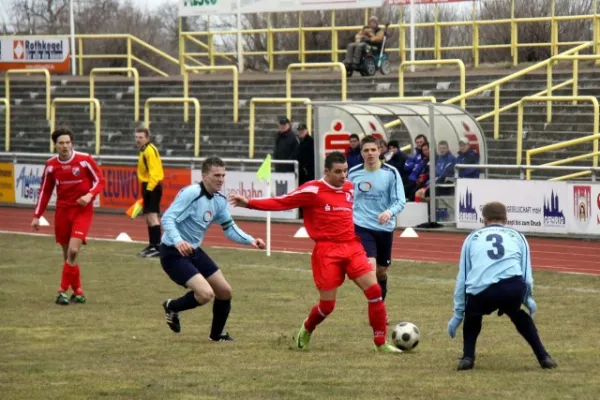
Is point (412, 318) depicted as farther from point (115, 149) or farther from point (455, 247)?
point (115, 149)

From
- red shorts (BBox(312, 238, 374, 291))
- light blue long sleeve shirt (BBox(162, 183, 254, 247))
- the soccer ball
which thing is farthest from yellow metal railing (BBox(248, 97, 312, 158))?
the soccer ball

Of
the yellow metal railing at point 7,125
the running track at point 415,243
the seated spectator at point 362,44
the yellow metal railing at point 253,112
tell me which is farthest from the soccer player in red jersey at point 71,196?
the yellow metal railing at point 7,125

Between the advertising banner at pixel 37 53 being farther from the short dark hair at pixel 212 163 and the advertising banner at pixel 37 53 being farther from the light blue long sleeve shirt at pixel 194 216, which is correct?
the short dark hair at pixel 212 163

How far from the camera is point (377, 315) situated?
11.3 meters

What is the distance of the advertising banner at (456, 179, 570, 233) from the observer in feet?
72.5

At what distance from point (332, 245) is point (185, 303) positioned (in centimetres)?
157

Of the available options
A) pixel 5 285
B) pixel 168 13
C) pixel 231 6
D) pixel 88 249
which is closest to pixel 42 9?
pixel 168 13

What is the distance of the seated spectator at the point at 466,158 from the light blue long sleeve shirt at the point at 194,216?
12.3 meters

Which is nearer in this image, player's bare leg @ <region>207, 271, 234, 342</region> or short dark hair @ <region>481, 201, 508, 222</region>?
short dark hair @ <region>481, 201, 508, 222</region>

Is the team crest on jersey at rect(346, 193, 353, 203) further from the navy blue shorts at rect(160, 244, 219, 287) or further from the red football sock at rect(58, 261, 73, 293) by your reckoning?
the red football sock at rect(58, 261, 73, 293)

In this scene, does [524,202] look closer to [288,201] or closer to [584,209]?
[584,209]

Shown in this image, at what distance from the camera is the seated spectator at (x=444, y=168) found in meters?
24.3

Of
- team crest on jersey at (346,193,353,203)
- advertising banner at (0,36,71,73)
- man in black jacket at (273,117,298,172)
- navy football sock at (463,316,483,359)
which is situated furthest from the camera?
advertising banner at (0,36,71,73)

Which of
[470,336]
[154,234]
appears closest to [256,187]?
[154,234]
